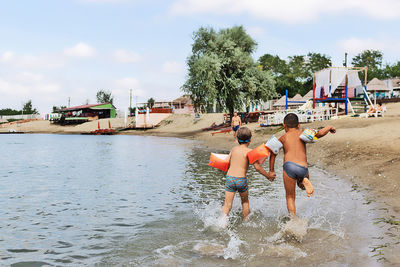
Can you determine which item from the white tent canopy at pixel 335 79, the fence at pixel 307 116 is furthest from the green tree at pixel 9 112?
the white tent canopy at pixel 335 79

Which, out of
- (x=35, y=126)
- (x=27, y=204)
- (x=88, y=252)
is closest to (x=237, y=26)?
(x=27, y=204)

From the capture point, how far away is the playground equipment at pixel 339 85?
2730cm

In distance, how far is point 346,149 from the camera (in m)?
13.4

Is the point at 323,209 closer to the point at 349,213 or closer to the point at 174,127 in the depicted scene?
the point at 349,213

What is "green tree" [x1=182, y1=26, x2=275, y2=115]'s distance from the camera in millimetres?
34850

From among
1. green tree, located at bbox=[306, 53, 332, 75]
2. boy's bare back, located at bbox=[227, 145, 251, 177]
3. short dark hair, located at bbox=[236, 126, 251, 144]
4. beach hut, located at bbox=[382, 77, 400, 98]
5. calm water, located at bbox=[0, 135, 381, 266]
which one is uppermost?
green tree, located at bbox=[306, 53, 332, 75]

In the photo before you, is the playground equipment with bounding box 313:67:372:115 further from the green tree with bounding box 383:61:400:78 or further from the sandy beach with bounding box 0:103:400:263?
the green tree with bounding box 383:61:400:78

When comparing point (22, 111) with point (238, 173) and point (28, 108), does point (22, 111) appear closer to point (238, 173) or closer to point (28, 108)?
point (28, 108)

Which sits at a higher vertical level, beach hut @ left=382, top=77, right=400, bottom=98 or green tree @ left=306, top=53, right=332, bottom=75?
green tree @ left=306, top=53, right=332, bottom=75

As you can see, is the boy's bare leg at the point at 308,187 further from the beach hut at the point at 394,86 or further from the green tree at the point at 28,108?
the green tree at the point at 28,108

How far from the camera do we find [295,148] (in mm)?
5379

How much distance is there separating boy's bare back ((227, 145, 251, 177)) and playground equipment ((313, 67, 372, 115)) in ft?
77.3

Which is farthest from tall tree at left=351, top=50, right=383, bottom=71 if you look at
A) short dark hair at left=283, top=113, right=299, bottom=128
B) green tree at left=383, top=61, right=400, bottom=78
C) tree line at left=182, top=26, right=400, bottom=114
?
short dark hair at left=283, top=113, right=299, bottom=128

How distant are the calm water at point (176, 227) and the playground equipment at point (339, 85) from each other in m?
18.6
